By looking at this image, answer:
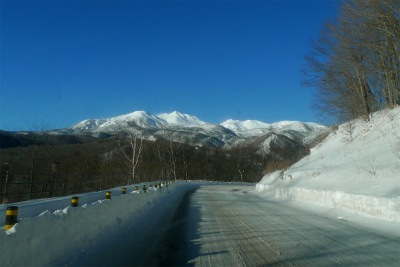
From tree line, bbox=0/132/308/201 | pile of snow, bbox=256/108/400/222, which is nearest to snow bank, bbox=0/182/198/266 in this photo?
tree line, bbox=0/132/308/201

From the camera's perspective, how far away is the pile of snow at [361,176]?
34.1 feet

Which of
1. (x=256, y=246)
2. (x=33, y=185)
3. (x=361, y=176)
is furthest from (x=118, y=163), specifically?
(x=256, y=246)

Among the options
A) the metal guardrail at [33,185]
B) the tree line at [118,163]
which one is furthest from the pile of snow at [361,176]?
the metal guardrail at [33,185]

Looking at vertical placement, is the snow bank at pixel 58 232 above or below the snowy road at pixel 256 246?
above

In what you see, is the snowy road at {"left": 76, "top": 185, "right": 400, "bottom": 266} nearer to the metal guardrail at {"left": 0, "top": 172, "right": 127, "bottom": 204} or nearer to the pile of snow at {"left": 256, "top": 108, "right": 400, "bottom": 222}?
the pile of snow at {"left": 256, "top": 108, "right": 400, "bottom": 222}

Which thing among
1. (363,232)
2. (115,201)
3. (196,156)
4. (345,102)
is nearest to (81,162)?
(345,102)

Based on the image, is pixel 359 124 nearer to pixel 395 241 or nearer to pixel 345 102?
pixel 345 102

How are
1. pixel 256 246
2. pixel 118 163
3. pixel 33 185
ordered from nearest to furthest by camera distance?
pixel 256 246 → pixel 33 185 → pixel 118 163

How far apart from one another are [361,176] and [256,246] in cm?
899

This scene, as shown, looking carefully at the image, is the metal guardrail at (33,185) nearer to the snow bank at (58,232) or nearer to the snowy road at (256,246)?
the snow bank at (58,232)

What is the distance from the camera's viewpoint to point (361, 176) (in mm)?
13617

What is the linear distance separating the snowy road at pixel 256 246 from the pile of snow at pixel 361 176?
145 centimetres

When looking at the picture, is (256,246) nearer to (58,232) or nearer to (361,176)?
(58,232)

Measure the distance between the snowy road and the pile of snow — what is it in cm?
145
